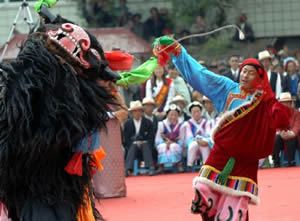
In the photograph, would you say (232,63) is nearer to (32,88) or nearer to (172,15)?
(172,15)

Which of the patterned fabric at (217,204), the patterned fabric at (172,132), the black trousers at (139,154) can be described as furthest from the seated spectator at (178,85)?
the patterned fabric at (217,204)

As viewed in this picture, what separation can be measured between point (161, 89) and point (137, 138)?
1.05 m

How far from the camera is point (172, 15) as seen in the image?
63.3 feet

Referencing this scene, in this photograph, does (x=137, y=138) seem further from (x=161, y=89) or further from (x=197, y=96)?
(x=197, y=96)

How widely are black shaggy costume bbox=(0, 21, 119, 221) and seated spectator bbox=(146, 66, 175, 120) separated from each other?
9103mm

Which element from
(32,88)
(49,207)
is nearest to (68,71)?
(32,88)

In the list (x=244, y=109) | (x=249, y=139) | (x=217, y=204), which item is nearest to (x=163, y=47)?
(x=244, y=109)

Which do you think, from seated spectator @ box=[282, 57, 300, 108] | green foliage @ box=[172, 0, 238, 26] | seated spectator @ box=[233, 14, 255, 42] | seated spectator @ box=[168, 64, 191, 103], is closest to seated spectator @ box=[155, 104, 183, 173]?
seated spectator @ box=[168, 64, 191, 103]

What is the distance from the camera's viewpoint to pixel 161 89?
13883mm

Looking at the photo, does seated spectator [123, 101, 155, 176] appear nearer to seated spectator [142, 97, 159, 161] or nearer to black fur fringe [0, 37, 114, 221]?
seated spectator [142, 97, 159, 161]

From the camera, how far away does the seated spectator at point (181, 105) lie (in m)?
13.8

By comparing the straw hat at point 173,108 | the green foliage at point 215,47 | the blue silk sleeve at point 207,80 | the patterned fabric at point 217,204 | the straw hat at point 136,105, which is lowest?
the patterned fabric at point 217,204

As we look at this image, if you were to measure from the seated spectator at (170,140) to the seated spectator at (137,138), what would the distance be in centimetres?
18

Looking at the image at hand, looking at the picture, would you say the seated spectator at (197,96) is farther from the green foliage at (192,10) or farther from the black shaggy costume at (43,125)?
the black shaggy costume at (43,125)
